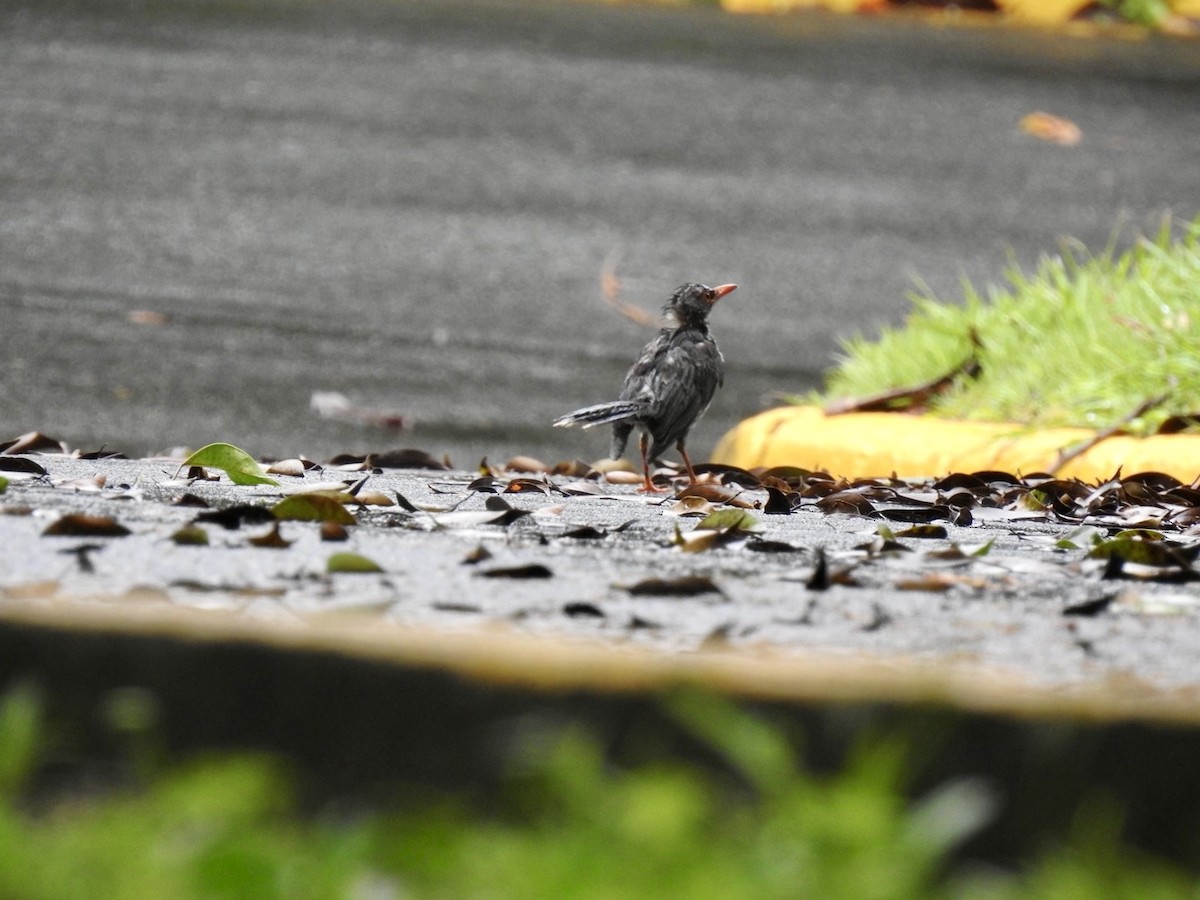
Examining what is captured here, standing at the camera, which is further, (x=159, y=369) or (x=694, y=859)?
(x=159, y=369)

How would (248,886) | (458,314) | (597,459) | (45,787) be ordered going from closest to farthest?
(248,886)
(45,787)
(597,459)
(458,314)

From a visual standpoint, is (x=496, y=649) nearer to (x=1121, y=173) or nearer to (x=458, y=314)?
(x=458, y=314)

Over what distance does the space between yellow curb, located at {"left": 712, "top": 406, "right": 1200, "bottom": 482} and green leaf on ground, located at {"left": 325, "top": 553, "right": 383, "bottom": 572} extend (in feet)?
8.60

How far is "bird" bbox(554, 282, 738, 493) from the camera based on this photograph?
407 centimetres

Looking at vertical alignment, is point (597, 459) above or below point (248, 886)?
below

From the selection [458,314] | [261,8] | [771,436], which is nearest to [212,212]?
[458,314]

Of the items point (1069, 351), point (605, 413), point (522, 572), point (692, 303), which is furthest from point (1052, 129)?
point (522, 572)

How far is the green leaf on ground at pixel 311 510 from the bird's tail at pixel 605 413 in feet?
3.82

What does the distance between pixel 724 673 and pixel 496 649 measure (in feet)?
0.80

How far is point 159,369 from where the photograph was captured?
22.0ft

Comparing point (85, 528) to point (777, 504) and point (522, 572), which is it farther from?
point (777, 504)

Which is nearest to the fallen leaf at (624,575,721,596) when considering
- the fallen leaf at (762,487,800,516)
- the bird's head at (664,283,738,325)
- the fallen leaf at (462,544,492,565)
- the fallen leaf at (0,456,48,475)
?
the fallen leaf at (462,544,492,565)

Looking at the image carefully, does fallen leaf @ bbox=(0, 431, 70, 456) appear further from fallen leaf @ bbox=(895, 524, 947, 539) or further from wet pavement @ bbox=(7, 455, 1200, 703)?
fallen leaf @ bbox=(895, 524, 947, 539)

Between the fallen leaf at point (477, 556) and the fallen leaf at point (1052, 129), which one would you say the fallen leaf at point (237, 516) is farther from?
the fallen leaf at point (1052, 129)
